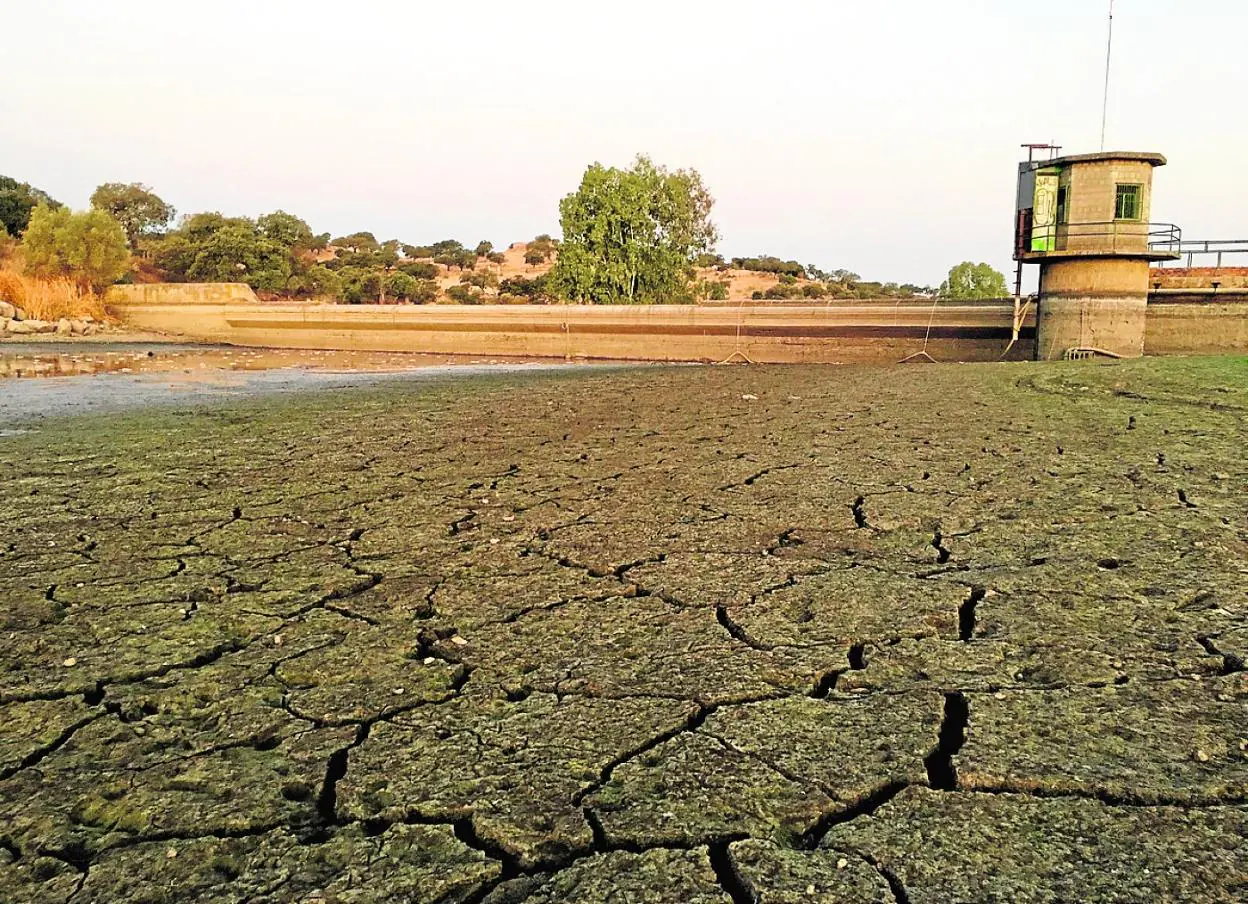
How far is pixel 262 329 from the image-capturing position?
112 ft

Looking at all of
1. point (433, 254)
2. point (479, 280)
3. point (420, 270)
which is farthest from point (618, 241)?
point (433, 254)

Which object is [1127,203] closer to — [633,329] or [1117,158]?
[1117,158]

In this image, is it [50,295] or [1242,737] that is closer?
[1242,737]

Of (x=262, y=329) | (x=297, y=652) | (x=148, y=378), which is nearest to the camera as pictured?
(x=297, y=652)

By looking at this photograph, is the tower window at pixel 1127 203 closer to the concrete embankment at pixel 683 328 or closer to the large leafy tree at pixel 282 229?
the concrete embankment at pixel 683 328

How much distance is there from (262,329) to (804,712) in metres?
35.4

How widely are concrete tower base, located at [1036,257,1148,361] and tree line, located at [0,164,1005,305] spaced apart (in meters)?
20.6

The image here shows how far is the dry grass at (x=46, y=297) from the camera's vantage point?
35031 mm

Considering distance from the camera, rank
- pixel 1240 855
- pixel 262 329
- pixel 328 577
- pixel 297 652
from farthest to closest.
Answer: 1. pixel 262 329
2. pixel 328 577
3. pixel 297 652
4. pixel 1240 855

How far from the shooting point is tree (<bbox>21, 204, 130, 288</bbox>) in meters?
37.3

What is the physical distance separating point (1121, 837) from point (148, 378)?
16.3 meters

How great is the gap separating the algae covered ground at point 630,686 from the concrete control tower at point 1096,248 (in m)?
14.8

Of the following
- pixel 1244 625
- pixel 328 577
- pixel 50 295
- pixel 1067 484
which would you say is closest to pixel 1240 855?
pixel 1244 625

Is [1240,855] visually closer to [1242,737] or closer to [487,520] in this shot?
[1242,737]
